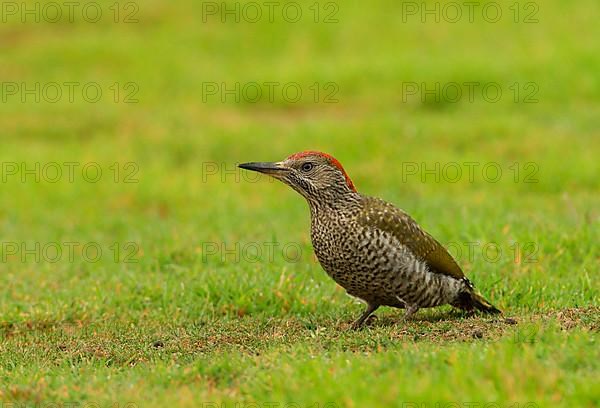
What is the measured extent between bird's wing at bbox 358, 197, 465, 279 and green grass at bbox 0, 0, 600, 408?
0.42 meters

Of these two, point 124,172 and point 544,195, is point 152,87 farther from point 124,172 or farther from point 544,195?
point 544,195

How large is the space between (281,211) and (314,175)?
6.19 meters

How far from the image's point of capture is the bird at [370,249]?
7.15 m

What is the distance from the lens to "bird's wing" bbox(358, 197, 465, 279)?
732 centimetres

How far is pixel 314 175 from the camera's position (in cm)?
750

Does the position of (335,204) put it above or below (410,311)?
above

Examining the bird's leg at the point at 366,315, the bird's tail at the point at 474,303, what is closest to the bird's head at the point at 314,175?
the bird's leg at the point at 366,315

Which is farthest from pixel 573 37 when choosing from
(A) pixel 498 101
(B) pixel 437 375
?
(B) pixel 437 375

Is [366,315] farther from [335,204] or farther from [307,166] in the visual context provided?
[307,166]

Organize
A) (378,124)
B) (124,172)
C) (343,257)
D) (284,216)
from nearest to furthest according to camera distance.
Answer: (343,257)
(284,216)
(124,172)
(378,124)

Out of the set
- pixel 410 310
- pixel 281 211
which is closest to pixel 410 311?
pixel 410 310

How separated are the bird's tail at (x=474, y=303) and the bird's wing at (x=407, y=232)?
155mm

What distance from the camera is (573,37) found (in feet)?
74.0

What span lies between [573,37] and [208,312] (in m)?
16.2
